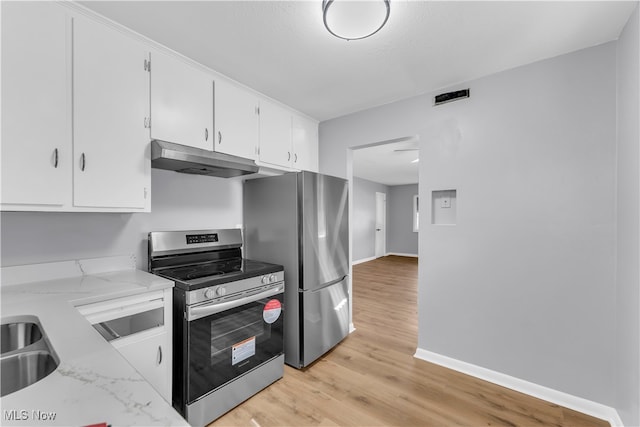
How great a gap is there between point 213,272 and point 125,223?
71 cm

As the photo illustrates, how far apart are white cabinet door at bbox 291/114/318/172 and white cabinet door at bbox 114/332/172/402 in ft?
6.37

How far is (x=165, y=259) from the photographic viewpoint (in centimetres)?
205

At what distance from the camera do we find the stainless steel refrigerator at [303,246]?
2381 millimetres

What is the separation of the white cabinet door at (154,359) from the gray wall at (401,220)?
8.24 metres

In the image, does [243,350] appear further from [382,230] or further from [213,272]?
[382,230]

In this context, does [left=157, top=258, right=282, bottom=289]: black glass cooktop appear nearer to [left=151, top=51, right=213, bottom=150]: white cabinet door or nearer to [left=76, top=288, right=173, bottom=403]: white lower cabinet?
[left=76, top=288, right=173, bottom=403]: white lower cabinet

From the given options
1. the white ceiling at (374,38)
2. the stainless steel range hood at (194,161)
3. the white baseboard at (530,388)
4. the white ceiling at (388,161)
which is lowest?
the white baseboard at (530,388)

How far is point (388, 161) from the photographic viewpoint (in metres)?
5.68

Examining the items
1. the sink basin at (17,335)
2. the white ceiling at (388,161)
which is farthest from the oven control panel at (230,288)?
the white ceiling at (388,161)

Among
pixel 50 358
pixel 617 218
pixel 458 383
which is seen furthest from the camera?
pixel 458 383

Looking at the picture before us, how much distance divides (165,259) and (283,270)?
35.3 inches

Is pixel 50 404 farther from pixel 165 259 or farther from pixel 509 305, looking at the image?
pixel 509 305

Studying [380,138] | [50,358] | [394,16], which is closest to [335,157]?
[380,138]

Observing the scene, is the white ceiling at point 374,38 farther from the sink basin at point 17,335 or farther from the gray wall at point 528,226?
the sink basin at point 17,335
